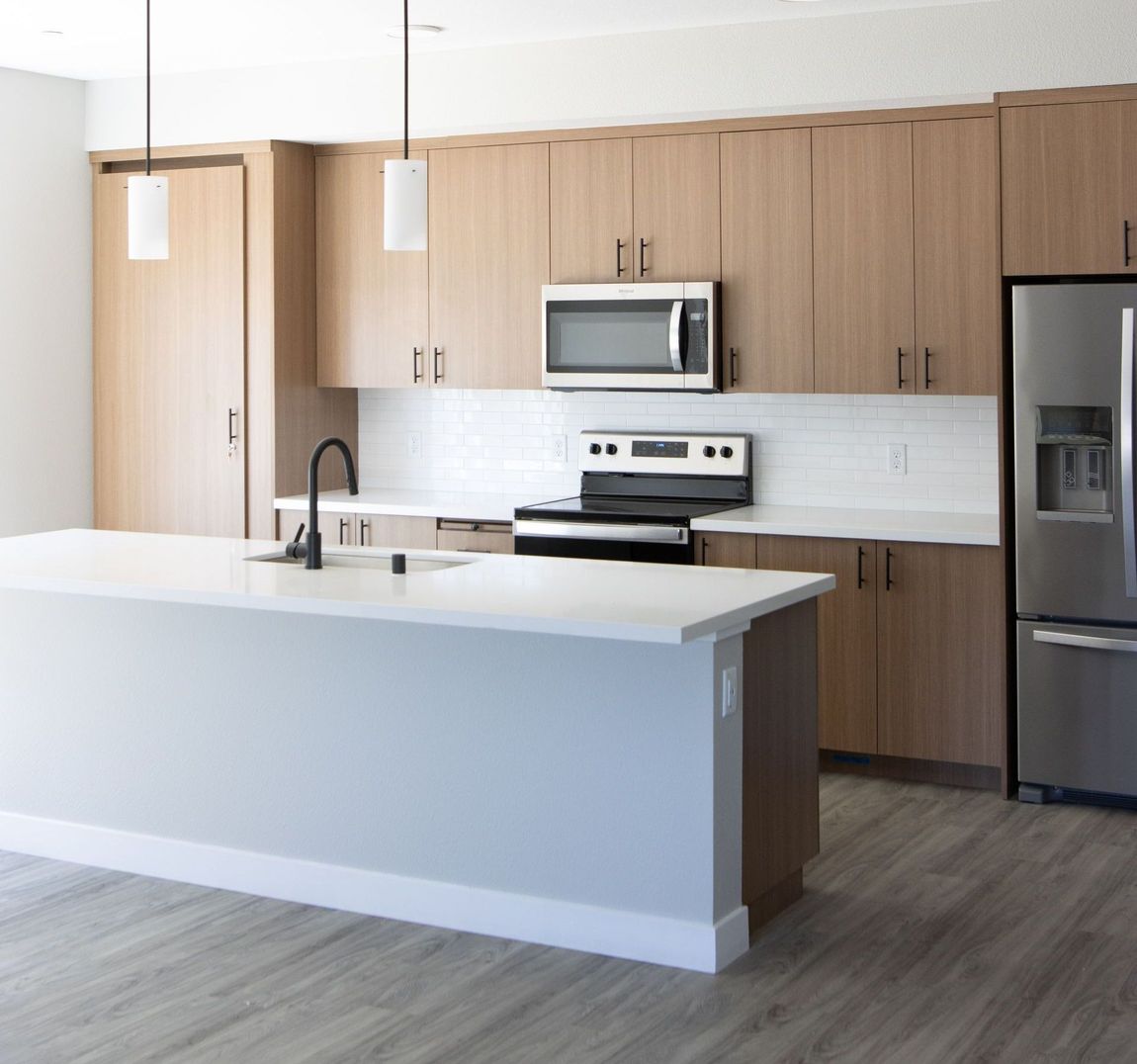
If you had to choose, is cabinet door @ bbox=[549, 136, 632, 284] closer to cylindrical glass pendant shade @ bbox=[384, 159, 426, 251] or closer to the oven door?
the oven door

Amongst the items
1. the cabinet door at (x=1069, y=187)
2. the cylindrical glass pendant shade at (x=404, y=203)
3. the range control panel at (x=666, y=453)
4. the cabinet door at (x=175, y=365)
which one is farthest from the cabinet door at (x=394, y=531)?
the cabinet door at (x=1069, y=187)

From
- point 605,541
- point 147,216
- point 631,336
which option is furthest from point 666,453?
point 147,216

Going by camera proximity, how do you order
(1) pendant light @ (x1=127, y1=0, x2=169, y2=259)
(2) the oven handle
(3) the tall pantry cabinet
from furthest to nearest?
1. (3) the tall pantry cabinet
2. (2) the oven handle
3. (1) pendant light @ (x1=127, y1=0, x2=169, y2=259)

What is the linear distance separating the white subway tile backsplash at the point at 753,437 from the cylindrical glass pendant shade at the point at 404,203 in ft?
7.58

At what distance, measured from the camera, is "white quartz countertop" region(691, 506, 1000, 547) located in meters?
4.97

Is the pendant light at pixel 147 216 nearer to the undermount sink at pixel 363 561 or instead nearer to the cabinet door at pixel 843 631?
the undermount sink at pixel 363 561

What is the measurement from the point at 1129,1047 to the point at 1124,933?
67cm

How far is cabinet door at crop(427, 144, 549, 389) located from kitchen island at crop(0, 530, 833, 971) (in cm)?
171

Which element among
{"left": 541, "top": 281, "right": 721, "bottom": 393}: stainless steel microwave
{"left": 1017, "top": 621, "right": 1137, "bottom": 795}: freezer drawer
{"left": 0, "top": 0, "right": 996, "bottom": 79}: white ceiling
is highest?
{"left": 0, "top": 0, "right": 996, "bottom": 79}: white ceiling

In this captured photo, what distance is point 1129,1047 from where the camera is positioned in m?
3.07

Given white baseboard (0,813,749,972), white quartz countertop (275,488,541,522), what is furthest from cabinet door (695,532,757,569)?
white baseboard (0,813,749,972)

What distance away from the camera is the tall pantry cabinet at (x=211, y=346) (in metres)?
6.05

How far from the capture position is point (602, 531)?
5453 mm

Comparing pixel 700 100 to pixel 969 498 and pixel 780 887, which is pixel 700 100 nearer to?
pixel 969 498
